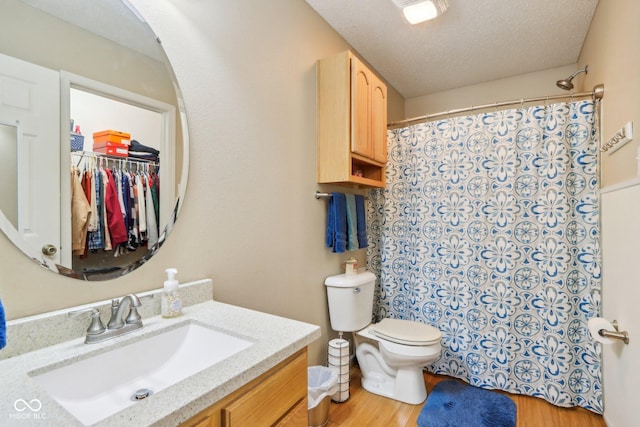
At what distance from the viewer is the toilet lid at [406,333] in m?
1.91

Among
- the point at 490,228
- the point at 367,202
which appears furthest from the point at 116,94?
the point at 490,228

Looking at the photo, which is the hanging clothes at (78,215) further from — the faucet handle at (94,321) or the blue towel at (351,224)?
the blue towel at (351,224)

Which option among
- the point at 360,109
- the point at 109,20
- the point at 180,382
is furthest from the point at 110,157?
the point at 360,109

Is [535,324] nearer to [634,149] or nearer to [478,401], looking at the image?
[478,401]

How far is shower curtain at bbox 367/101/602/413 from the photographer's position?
6.36 feet

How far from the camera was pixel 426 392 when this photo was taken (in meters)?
2.06

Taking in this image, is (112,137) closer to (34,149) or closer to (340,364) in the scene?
(34,149)

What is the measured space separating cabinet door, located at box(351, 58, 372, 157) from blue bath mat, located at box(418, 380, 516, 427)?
62.6 inches

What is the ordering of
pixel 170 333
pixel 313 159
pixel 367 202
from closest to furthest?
pixel 170 333
pixel 313 159
pixel 367 202

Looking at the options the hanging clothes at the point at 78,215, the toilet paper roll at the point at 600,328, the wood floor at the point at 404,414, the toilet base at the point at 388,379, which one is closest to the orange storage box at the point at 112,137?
the hanging clothes at the point at 78,215

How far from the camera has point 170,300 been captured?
1077 mm

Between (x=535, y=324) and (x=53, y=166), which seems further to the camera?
(x=535, y=324)

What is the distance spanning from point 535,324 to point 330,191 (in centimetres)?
157

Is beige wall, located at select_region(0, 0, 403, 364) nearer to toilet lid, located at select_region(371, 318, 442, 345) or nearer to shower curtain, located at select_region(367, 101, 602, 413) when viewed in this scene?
toilet lid, located at select_region(371, 318, 442, 345)
